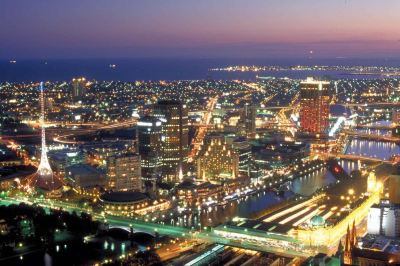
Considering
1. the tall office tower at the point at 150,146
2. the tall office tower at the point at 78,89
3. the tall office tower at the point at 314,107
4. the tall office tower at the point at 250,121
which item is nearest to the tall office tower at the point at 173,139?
the tall office tower at the point at 150,146

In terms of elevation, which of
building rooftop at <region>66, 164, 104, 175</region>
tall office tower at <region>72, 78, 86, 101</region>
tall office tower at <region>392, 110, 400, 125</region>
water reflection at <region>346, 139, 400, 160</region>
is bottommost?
water reflection at <region>346, 139, 400, 160</region>

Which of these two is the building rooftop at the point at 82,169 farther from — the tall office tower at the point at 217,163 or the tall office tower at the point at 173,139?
the tall office tower at the point at 217,163

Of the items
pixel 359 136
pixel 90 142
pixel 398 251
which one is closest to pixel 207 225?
pixel 398 251

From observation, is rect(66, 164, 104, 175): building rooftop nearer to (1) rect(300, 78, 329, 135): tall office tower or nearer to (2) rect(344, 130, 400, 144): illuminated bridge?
(1) rect(300, 78, 329, 135): tall office tower

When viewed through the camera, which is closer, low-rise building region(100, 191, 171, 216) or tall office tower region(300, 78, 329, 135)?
low-rise building region(100, 191, 171, 216)

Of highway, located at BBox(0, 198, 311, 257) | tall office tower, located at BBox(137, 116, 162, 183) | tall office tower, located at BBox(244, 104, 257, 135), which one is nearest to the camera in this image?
highway, located at BBox(0, 198, 311, 257)

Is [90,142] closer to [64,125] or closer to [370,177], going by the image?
[64,125]

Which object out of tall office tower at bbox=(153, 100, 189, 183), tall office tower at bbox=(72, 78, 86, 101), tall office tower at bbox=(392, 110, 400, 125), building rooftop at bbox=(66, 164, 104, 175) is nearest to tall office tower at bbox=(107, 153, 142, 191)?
building rooftop at bbox=(66, 164, 104, 175)

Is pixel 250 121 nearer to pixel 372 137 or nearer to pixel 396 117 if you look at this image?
pixel 372 137
